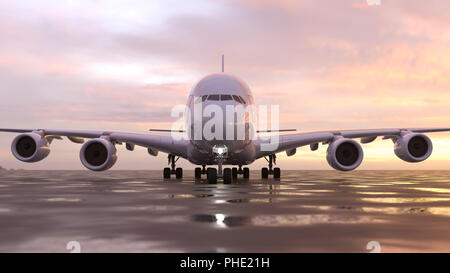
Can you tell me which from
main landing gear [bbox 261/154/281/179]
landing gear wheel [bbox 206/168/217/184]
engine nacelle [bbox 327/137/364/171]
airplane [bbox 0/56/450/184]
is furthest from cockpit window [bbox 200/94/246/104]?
main landing gear [bbox 261/154/281/179]

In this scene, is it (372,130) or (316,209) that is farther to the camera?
(372,130)

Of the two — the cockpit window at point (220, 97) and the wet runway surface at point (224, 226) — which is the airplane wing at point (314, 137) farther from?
the wet runway surface at point (224, 226)

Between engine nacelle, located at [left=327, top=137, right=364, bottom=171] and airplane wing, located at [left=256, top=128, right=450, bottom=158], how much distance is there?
34.4 inches

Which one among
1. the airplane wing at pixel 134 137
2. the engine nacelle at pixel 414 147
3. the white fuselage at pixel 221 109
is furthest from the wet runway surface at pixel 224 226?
the engine nacelle at pixel 414 147

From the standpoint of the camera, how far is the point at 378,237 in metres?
6.14

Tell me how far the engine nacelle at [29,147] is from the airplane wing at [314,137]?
9.93 m

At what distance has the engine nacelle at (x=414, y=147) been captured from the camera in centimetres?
2220

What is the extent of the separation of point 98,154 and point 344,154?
11051mm
